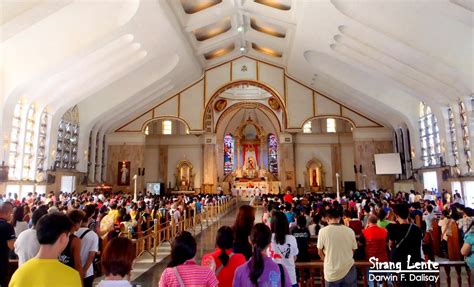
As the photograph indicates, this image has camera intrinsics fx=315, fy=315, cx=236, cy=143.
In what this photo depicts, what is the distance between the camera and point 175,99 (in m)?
22.1

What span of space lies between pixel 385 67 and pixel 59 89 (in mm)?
14653

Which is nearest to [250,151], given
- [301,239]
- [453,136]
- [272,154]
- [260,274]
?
[272,154]

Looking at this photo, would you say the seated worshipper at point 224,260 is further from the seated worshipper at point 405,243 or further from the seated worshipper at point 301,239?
the seated worshipper at point 301,239

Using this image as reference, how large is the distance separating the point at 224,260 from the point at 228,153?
2607cm

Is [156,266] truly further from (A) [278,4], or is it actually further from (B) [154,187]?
(B) [154,187]

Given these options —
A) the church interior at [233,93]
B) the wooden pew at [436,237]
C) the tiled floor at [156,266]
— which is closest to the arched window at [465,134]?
the church interior at [233,93]

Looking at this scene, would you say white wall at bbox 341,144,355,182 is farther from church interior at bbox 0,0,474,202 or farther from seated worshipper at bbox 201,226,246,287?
seated worshipper at bbox 201,226,246,287

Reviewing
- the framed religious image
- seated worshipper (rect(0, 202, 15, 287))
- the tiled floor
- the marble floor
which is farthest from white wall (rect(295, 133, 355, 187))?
seated worshipper (rect(0, 202, 15, 287))

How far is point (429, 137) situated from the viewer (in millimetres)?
16312

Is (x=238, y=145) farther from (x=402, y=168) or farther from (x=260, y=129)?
(x=402, y=168)

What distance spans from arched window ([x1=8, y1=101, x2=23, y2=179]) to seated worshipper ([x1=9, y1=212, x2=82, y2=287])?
44.5 feet

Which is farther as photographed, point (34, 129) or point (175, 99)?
point (175, 99)

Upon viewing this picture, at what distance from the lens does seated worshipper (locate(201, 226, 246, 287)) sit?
8.04 feet

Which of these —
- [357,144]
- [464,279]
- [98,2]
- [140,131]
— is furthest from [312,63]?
[464,279]
